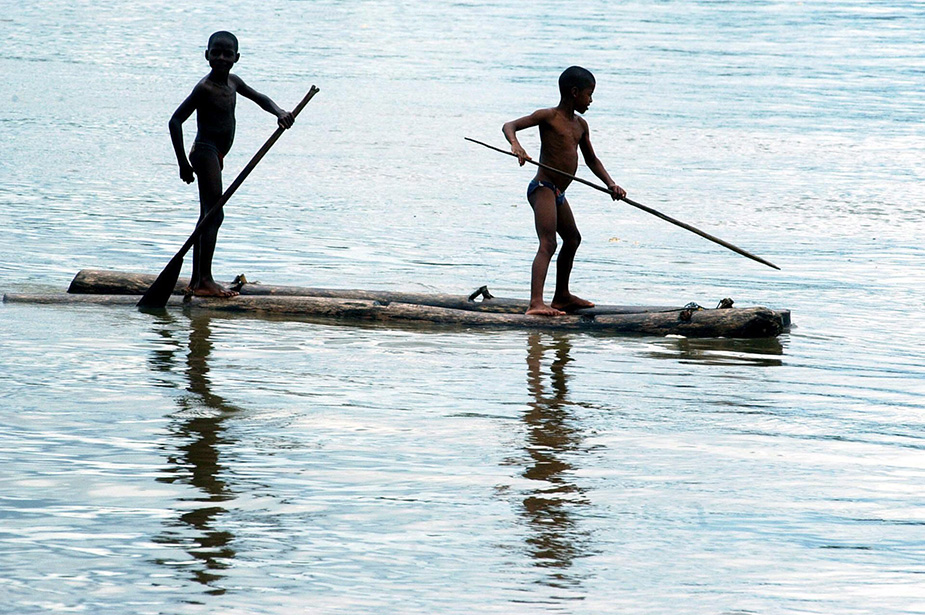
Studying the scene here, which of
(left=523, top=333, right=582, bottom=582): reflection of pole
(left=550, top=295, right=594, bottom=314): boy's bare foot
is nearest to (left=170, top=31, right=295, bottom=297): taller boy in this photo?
(left=550, top=295, right=594, bottom=314): boy's bare foot

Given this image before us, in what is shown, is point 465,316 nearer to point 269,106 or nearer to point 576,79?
point 576,79

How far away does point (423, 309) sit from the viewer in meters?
9.26

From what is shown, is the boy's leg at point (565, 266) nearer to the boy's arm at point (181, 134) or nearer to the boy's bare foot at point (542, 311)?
the boy's bare foot at point (542, 311)

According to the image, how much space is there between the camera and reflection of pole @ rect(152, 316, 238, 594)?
4914mm

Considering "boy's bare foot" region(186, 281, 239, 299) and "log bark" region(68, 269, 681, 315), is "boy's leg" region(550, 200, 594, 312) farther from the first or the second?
"boy's bare foot" region(186, 281, 239, 299)

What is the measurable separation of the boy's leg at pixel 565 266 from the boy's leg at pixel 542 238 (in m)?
0.12

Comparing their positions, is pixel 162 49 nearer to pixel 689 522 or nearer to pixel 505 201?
pixel 505 201

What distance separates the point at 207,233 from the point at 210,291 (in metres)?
0.40

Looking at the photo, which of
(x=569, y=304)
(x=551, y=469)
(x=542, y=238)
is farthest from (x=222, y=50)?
(x=551, y=469)

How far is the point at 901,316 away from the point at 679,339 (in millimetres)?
2179

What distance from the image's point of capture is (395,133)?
21156mm

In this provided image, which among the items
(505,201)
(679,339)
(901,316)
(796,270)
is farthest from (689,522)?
(505,201)

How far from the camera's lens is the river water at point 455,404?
16.0 feet

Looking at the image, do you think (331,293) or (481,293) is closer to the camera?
(481,293)
